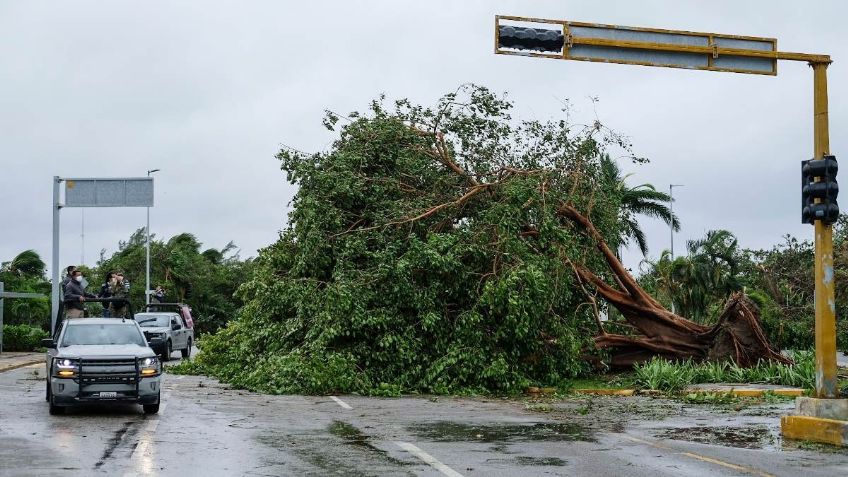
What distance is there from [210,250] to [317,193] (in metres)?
55.5

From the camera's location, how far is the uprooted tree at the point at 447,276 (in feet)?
69.5

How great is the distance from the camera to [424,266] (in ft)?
70.6

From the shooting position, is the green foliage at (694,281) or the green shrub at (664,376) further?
the green foliage at (694,281)

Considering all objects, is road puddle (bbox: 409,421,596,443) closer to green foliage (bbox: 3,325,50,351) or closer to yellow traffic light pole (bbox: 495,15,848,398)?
yellow traffic light pole (bbox: 495,15,848,398)

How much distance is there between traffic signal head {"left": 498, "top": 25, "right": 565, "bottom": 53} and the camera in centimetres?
1277

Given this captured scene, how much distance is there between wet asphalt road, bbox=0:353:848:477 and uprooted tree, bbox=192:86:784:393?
2181mm

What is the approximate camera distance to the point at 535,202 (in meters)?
23.1

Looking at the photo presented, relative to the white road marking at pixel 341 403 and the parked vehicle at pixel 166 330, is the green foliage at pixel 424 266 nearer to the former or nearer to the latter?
the white road marking at pixel 341 403

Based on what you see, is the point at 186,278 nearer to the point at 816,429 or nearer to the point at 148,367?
the point at 148,367

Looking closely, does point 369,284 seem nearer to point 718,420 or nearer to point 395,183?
point 395,183

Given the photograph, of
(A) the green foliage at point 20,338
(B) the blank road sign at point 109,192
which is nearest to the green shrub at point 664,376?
(B) the blank road sign at point 109,192

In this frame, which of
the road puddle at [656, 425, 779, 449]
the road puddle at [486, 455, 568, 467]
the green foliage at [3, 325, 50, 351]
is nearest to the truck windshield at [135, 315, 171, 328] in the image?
the green foliage at [3, 325, 50, 351]

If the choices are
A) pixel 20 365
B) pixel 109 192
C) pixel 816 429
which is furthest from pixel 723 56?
pixel 109 192

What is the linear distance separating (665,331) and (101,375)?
15065mm
